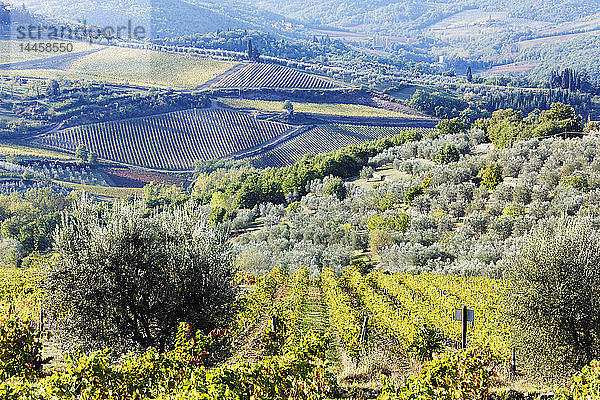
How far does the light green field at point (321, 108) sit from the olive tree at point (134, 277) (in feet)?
484

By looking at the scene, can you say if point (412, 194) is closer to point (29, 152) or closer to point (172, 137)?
point (29, 152)

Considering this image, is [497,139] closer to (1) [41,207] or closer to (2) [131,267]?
(2) [131,267]

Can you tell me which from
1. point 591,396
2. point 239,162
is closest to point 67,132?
point 239,162

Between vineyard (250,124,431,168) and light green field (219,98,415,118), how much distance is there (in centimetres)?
1086

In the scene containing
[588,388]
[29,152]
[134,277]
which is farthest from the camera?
[29,152]

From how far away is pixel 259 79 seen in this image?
195500mm

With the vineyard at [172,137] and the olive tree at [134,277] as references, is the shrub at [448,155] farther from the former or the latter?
the vineyard at [172,137]

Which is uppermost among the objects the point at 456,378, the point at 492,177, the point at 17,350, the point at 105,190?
the point at 492,177

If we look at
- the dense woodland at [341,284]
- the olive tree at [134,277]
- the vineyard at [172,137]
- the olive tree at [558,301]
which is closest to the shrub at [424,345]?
the dense woodland at [341,284]

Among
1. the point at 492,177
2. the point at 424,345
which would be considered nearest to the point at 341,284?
the point at 424,345

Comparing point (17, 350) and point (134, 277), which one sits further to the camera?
point (134, 277)

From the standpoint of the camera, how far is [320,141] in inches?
5635

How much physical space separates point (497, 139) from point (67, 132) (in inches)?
4142

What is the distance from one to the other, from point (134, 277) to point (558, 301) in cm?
1194
